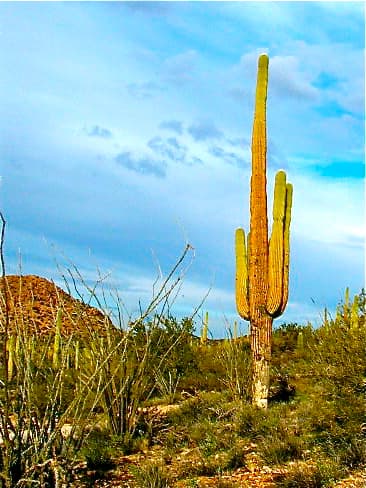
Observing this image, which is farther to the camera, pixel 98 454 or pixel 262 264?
pixel 262 264

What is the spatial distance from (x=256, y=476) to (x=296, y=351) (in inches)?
446

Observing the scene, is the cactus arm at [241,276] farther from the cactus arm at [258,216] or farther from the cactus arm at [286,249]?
the cactus arm at [286,249]

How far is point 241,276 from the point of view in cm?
1398

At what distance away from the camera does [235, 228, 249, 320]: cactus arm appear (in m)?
13.8

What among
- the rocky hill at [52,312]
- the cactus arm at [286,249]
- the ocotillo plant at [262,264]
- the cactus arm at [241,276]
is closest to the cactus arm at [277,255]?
the ocotillo plant at [262,264]

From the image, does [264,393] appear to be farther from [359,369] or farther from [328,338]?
[359,369]

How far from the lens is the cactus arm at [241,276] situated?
13766 mm

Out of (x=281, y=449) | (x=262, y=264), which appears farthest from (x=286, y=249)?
(x=281, y=449)

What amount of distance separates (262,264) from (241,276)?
685mm

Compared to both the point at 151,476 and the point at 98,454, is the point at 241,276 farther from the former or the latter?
the point at 151,476

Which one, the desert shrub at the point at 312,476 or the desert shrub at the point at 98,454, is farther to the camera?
the desert shrub at the point at 98,454

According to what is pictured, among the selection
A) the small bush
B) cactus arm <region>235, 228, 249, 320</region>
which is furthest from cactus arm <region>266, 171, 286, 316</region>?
the small bush

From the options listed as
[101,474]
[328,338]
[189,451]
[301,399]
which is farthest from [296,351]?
[101,474]

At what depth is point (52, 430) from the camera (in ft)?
22.9
